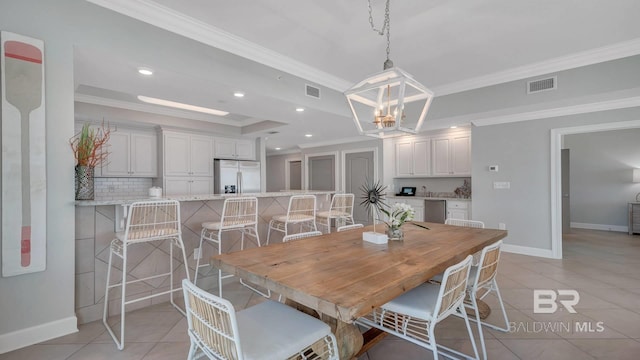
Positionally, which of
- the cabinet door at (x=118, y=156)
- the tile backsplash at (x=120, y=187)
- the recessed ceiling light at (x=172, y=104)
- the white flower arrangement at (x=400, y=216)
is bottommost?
the white flower arrangement at (x=400, y=216)

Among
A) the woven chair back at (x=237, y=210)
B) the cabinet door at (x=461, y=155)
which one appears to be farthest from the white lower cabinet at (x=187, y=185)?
the cabinet door at (x=461, y=155)

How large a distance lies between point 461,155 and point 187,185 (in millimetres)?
5412

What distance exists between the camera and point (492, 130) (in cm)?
481

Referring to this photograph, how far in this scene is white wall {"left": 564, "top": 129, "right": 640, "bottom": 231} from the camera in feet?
20.7

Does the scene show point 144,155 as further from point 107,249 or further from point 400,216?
point 400,216

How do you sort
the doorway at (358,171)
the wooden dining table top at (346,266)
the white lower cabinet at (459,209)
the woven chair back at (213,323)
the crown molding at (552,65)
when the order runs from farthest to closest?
1. the doorway at (358,171)
2. the white lower cabinet at (459,209)
3. the crown molding at (552,65)
4. the wooden dining table top at (346,266)
5. the woven chair back at (213,323)

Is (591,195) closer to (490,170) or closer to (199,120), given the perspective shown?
(490,170)

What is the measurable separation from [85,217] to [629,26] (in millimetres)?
5330

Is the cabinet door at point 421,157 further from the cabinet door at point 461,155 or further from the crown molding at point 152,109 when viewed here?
the crown molding at point 152,109

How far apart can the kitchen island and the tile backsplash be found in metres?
2.58

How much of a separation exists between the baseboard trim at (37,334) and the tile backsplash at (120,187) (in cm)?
315

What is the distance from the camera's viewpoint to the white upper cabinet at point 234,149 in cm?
594

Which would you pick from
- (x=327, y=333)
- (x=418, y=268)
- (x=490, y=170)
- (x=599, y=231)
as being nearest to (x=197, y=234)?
(x=327, y=333)

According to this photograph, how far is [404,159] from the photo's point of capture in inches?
260
